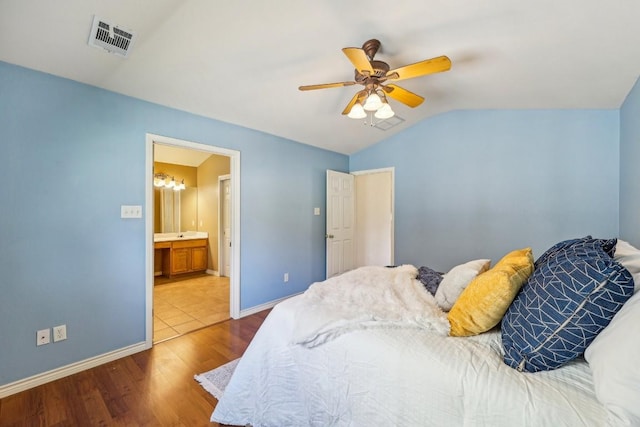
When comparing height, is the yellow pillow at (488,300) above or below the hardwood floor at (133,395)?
above

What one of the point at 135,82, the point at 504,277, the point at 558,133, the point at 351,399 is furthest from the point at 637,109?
the point at 135,82

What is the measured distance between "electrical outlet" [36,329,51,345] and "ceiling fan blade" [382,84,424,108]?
10.8 ft

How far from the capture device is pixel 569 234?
10.3 ft

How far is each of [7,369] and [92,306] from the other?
0.58 metres

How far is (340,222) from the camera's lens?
4703 mm

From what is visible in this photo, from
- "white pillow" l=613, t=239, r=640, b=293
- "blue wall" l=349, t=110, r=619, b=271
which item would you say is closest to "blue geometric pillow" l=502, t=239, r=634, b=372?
"white pillow" l=613, t=239, r=640, b=293

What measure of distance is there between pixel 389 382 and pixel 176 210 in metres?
5.87

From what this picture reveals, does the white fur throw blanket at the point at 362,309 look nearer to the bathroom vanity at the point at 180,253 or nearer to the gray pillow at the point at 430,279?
the gray pillow at the point at 430,279

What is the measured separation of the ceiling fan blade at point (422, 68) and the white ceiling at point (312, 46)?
34cm

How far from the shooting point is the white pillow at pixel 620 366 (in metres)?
0.78

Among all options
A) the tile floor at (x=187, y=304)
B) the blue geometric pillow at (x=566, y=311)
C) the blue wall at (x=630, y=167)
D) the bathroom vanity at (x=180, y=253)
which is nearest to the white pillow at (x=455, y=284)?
the blue geometric pillow at (x=566, y=311)

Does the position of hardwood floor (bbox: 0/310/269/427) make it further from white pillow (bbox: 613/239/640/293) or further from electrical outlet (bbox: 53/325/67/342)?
white pillow (bbox: 613/239/640/293)

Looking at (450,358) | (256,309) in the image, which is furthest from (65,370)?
(450,358)

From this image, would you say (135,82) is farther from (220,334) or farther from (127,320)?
(220,334)
